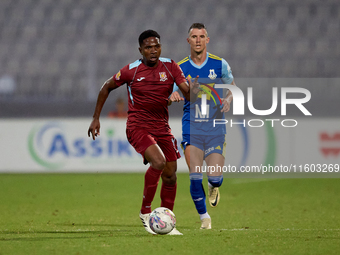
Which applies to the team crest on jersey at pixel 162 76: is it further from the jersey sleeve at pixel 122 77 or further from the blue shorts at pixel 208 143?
the blue shorts at pixel 208 143

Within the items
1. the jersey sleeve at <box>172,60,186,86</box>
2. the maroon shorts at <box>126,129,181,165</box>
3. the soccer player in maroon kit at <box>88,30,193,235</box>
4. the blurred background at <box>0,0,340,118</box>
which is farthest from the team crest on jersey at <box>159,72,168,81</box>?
the blurred background at <box>0,0,340,118</box>

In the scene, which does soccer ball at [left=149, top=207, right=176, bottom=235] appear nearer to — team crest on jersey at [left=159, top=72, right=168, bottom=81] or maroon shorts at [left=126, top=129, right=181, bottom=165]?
maroon shorts at [left=126, top=129, right=181, bottom=165]

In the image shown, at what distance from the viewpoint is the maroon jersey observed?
5.55 meters

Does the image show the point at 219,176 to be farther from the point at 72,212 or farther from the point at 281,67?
the point at 281,67

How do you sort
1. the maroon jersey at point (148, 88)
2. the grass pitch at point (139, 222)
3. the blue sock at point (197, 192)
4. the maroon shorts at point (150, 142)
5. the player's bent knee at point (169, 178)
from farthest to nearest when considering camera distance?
the blue sock at point (197, 192)
the player's bent knee at point (169, 178)
the maroon jersey at point (148, 88)
the maroon shorts at point (150, 142)
the grass pitch at point (139, 222)

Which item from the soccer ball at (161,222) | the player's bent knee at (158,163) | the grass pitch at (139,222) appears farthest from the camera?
the player's bent knee at (158,163)

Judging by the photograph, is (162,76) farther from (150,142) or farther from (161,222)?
(161,222)

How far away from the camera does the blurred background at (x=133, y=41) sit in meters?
13.3

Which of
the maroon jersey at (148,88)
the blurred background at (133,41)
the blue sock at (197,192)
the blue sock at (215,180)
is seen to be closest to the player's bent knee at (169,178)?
the blue sock at (197,192)

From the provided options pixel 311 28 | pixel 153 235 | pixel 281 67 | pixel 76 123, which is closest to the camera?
pixel 153 235

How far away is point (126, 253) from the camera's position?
417 cm

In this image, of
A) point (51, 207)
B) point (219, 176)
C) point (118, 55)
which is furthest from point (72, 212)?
point (118, 55)

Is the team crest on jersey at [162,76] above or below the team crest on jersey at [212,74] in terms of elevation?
below

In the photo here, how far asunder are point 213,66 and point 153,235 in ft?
6.96
